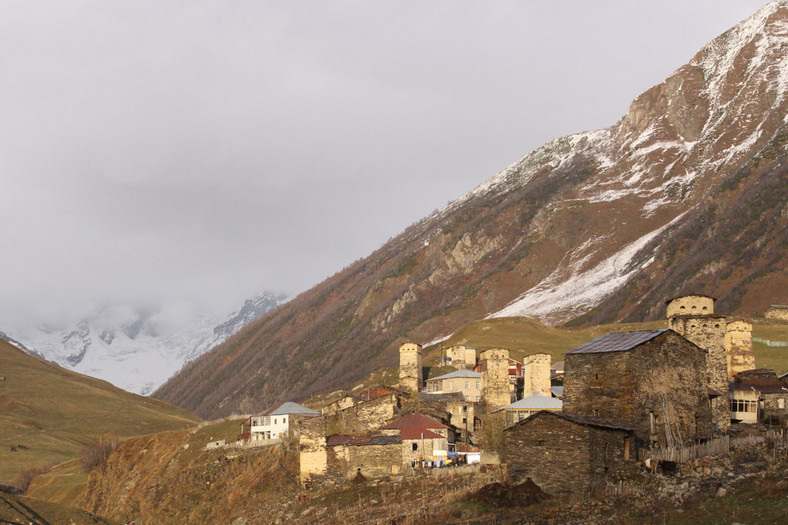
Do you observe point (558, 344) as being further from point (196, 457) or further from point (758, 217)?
point (758, 217)

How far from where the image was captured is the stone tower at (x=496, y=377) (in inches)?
2719

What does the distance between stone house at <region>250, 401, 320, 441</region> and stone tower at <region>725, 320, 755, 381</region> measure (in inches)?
1434

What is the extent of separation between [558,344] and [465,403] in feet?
164

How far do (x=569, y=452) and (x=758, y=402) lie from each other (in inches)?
1100

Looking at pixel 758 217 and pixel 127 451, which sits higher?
pixel 758 217

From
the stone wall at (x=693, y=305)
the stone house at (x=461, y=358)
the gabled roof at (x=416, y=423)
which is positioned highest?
the stone wall at (x=693, y=305)

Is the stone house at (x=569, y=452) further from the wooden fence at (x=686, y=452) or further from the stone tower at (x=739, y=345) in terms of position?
the stone tower at (x=739, y=345)

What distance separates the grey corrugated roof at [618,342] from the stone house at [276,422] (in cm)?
3875

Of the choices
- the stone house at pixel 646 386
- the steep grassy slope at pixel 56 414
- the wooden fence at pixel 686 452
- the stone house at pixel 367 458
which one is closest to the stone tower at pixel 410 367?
the stone house at pixel 367 458

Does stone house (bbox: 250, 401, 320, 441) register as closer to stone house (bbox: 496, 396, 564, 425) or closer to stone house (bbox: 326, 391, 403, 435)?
stone house (bbox: 326, 391, 403, 435)

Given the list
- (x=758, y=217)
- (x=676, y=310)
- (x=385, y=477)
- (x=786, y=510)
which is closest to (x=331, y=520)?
(x=385, y=477)

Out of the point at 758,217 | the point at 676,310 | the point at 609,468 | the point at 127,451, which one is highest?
the point at 758,217

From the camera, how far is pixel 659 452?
30.4 metres

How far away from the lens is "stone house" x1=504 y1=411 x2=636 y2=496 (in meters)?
28.9
